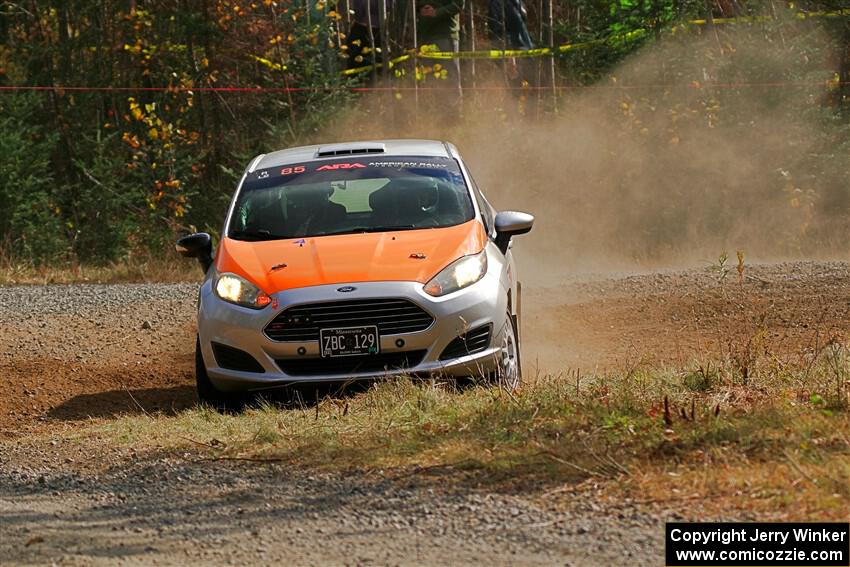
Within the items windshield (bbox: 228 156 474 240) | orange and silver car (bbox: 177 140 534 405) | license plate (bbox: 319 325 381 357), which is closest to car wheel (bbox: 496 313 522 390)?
orange and silver car (bbox: 177 140 534 405)

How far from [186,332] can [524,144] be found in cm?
969

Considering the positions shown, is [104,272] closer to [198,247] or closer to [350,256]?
[198,247]

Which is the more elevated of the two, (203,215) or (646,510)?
(646,510)

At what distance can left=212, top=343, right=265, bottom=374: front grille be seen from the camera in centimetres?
902

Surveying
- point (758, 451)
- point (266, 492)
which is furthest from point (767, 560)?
point (266, 492)

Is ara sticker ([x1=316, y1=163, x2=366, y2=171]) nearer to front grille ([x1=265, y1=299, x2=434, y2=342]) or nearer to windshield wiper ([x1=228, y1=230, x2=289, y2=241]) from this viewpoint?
windshield wiper ([x1=228, y1=230, x2=289, y2=241])

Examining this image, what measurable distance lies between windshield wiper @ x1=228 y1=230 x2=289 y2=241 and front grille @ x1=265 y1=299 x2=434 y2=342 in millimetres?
1178

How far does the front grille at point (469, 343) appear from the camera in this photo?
8.95m

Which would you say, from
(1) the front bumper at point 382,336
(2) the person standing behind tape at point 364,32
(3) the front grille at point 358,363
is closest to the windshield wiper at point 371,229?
(1) the front bumper at point 382,336

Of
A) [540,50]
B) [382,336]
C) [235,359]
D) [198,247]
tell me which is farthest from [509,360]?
[540,50]

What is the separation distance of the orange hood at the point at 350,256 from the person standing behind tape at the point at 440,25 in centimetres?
1228

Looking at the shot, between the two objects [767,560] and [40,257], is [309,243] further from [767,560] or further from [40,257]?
[40,257]

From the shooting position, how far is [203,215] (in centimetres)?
2302

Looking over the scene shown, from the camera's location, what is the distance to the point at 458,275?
9156 mm
